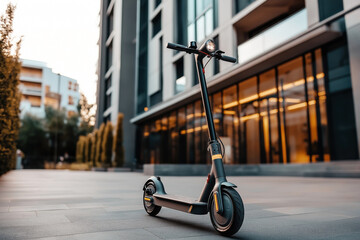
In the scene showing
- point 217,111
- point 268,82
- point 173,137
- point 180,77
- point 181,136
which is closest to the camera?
point 268,82

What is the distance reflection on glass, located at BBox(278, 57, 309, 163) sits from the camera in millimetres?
13445

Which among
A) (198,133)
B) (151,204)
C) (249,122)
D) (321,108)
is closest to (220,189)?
(151,204)

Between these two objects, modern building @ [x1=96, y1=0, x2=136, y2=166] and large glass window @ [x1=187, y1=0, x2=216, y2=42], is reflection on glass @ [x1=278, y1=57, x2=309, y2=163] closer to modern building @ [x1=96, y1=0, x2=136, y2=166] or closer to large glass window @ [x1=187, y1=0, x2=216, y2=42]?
large glass window @ [x1=187, y1=0, x2=216, y2=42]

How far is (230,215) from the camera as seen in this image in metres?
2.53

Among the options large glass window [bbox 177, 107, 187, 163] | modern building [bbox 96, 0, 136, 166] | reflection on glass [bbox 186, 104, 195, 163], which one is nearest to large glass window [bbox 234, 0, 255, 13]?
reflection on glass [bbox 186, 104, 195, 163]

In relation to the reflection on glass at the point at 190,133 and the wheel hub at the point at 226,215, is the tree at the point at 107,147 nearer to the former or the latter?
the reflection on glass at the point at 190,133

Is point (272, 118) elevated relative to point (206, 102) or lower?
elevated

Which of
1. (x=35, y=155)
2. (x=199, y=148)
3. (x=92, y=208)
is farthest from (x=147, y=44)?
(x=35, y=155)

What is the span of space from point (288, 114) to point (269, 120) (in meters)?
1.21

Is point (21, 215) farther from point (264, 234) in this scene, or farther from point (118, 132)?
point (118, 132)

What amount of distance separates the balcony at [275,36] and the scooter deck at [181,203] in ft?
37.9

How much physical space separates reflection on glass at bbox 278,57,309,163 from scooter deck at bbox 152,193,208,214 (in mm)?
11308

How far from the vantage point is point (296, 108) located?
13.9 metres

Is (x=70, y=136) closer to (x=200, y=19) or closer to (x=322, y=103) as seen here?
(x=200, y=19)
